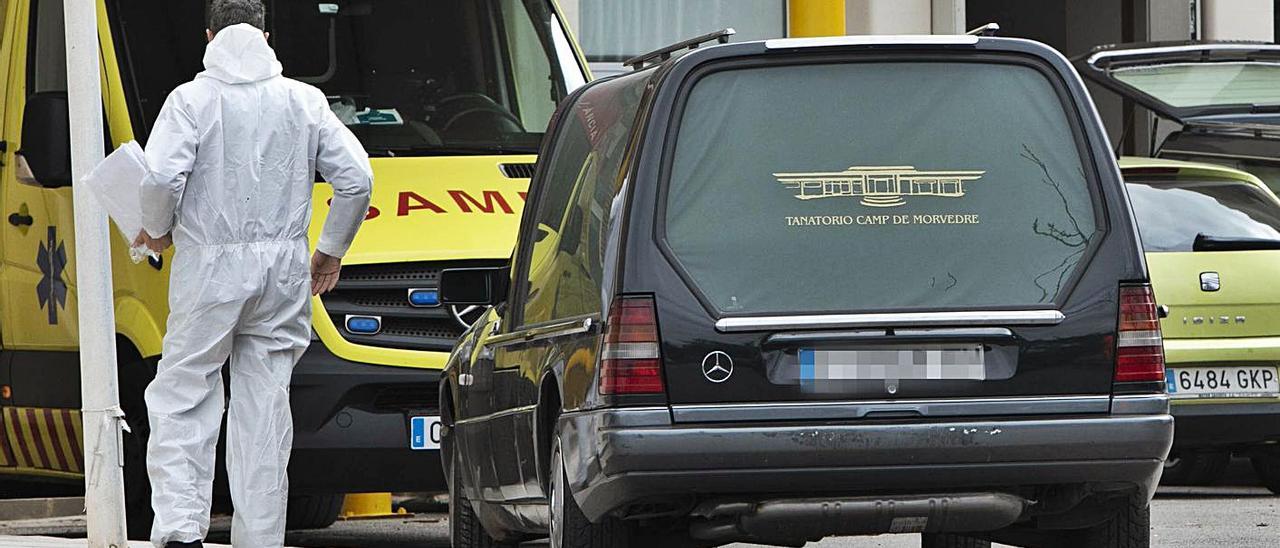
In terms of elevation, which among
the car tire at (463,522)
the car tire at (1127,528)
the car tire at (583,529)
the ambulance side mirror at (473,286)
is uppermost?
the ambulance side mirror at (473,286)

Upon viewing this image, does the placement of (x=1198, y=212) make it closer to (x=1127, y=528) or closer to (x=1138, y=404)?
(x=1127, y=528)

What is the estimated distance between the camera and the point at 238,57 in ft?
25.0

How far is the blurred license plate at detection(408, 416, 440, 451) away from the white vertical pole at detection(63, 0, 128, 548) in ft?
3.84

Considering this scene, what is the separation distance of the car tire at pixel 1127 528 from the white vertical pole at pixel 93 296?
3279 mm

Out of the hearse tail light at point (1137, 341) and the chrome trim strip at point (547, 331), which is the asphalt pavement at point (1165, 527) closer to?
the chrome trim strip at point (547, 331)

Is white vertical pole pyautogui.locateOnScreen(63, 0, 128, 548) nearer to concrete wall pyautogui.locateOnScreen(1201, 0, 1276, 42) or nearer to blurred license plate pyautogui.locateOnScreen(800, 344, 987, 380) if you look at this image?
blurred license plate pyautogui.locateOnScreen(800, 344, 987, 380)

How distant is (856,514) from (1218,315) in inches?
188

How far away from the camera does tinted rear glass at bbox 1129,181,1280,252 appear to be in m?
10.7

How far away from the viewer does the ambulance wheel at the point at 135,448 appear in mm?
9141

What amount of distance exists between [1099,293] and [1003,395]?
1.23 ft

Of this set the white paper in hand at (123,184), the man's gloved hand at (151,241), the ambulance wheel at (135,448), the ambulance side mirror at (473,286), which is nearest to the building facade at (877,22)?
the ambulance wheel at (135,448)

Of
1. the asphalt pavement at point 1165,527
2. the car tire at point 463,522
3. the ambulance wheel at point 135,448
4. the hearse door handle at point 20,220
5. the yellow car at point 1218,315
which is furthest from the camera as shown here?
the yellow car at point 1218,315

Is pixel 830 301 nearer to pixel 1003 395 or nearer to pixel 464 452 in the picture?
pixel 1003 395

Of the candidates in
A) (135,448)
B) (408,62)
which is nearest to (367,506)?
(408,62)
